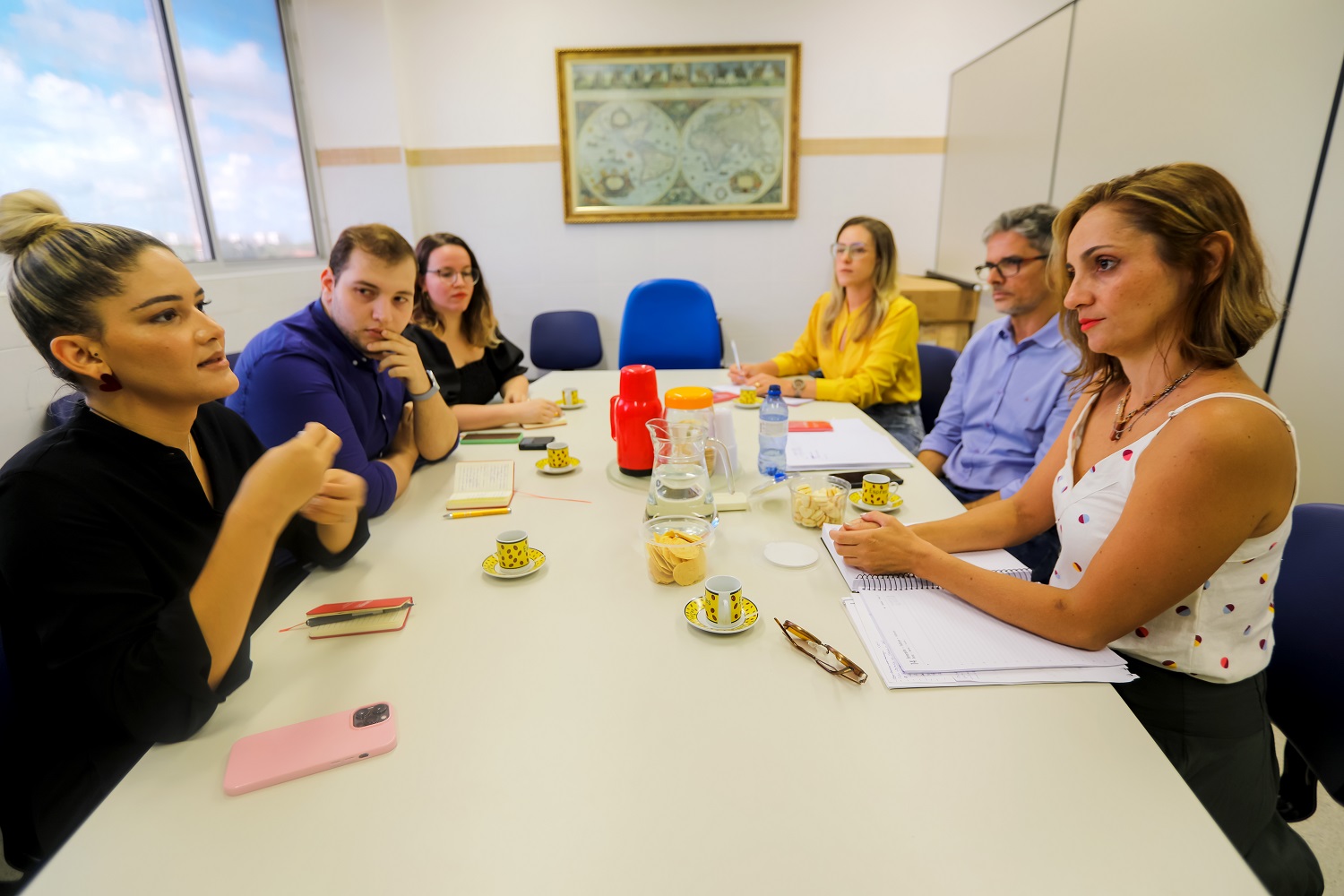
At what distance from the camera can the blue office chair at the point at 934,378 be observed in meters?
2.76

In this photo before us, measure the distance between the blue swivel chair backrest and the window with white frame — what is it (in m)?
1.54

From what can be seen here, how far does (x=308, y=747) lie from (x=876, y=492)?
114cm

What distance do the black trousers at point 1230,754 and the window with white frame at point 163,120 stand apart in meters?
3.46

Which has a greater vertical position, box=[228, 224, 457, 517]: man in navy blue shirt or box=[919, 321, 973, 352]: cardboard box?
box=[228, 224, 457, 517]: man in navy blue shirt

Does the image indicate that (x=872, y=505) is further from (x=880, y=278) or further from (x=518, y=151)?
(x=518, y=151)

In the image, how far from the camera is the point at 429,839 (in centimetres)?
70

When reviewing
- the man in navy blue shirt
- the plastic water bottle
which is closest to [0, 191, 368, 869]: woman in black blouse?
the man in navy blue shirt

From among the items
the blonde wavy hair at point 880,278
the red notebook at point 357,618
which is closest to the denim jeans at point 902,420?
the blonde wavy hair at point 880,278

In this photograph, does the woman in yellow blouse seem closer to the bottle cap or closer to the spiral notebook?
the bottle cap

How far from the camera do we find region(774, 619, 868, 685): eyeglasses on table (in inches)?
36.8

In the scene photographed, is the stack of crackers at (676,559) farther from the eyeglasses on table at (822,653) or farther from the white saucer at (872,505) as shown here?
the white saucer at (872,505)

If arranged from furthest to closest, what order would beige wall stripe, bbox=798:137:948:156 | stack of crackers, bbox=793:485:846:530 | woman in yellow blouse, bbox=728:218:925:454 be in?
beige wall stripe, bbox=798:137:948:156 → woman in yellow blouse, bbox=728:218:925:454 → stack of crackers, bbox=793:485:846:530

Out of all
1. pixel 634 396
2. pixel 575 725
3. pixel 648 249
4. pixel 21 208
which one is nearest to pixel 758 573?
pixel 575 725

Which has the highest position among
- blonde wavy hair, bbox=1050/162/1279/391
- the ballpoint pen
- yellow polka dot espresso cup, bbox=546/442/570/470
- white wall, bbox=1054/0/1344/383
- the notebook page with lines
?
white wall, bbox=1054/0/1344/383
